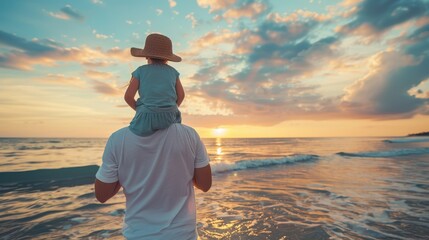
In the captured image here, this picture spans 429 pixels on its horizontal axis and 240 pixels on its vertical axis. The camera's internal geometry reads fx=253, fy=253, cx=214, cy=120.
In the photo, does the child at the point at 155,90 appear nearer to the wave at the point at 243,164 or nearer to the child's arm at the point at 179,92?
the child's arm at the point at 179,92

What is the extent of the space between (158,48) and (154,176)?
3.32 ft

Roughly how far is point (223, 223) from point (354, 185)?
7930 millimetres

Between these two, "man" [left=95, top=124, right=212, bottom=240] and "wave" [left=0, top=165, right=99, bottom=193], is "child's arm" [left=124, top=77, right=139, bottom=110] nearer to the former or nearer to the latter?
"man" [left=95, top=124, right=212, bottom=240]

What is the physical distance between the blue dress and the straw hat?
0.10 meters

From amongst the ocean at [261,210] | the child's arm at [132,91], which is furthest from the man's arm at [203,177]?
the ocean at [261,210]

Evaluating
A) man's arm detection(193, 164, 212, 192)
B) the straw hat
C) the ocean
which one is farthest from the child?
the ocean

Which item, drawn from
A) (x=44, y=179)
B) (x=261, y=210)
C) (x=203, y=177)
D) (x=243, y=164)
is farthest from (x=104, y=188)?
(x=243, y=164)

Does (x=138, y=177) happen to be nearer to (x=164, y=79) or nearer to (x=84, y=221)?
(x=164, y=79)

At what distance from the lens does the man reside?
1.84 meters

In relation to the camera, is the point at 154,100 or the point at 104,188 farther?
the point at 104,188

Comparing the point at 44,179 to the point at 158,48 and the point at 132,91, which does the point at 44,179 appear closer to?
the point at 132,91

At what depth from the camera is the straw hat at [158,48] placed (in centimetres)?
202

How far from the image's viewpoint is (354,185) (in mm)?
11672

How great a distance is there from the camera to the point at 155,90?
186 centimetres
